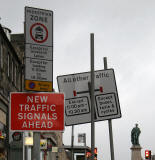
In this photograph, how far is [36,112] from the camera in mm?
6219

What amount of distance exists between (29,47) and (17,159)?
28847 millimetres

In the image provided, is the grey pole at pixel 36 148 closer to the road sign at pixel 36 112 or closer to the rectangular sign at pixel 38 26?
the road sign at pixel 36 112

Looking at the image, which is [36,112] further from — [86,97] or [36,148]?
[86,97]

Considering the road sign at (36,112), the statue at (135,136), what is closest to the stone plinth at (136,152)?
the statue at (135,136)

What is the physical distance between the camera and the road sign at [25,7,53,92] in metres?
6.04

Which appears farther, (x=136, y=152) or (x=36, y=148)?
(x=136, y=152)

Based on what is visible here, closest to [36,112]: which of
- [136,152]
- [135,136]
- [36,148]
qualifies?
[36,148]

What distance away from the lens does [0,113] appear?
1176 inches

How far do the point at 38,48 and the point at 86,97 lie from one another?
1820mm

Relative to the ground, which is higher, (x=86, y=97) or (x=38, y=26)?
(x=38, y=26)

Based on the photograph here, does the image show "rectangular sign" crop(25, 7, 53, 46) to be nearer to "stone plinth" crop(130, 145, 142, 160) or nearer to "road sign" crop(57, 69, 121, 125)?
"road sign" crop(57, 69, 121, 125)

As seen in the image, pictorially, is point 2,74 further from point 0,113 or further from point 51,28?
point 51,28

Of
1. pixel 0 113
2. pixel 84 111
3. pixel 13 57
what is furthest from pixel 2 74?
A: pixel 84 111

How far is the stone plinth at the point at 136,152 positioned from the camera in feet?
217
